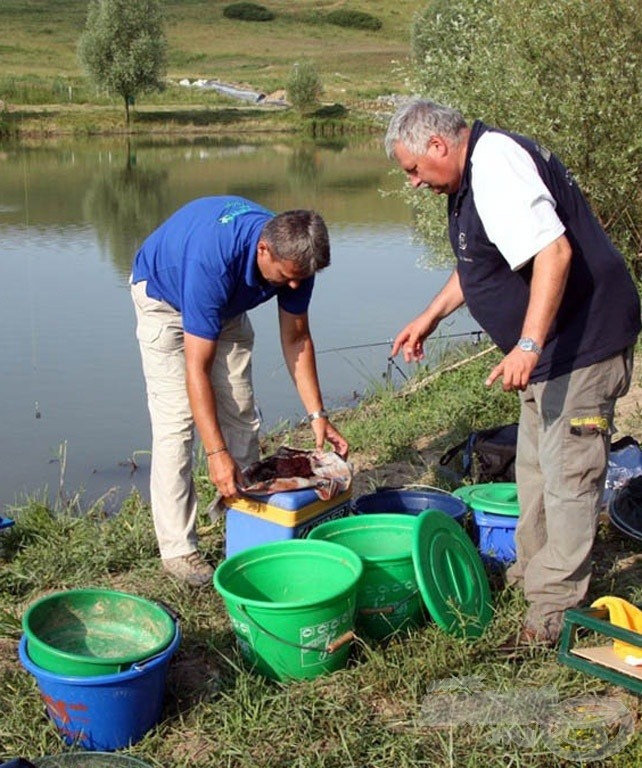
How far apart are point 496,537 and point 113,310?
22.6ft

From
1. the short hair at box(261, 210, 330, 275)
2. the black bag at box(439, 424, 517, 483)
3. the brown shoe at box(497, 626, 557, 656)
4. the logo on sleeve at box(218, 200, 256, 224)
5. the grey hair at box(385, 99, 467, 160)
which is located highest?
the grey hair at box(385, 99, 467, 160)

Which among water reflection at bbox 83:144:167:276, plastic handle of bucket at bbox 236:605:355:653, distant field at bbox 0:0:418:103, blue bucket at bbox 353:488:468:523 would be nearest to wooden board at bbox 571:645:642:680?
plastic handle of bucket at bbox 236:605:355:653

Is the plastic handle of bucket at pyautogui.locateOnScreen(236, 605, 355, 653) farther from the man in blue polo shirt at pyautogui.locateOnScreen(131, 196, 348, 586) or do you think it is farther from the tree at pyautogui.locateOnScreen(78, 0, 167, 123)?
the tree at pyautogui.locateOnScreen(78, 0, 167, 123)

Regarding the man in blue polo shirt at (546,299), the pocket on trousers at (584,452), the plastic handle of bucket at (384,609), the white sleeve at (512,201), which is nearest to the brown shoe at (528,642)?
the man in blue polo shirt at (546,299)

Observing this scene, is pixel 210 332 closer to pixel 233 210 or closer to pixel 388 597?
pixel 233 210

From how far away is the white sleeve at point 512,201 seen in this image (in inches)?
117

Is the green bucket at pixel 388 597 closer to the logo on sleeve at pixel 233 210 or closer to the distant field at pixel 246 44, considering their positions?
the logo on sleeve at pixel 233 210

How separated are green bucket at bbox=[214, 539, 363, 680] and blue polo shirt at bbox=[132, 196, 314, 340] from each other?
763mm

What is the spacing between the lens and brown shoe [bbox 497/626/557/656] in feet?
10.8

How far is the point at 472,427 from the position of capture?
19.6 ft

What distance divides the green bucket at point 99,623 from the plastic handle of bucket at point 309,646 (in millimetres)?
212

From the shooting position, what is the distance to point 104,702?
9.09 feet

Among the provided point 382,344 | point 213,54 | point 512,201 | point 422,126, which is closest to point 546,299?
point 512,201

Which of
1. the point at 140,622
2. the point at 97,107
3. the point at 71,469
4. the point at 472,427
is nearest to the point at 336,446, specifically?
the point at 140,622
